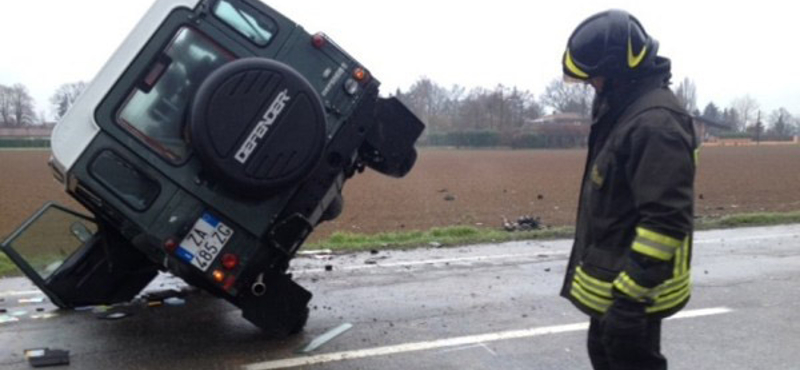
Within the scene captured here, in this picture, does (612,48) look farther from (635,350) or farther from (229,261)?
(229,261)

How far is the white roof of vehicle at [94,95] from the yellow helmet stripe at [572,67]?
273cm

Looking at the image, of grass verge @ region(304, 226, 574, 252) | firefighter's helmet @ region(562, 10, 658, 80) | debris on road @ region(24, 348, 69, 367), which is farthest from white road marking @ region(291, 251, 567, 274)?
firefighter's helmet @ region(562, 10, 658, 80)

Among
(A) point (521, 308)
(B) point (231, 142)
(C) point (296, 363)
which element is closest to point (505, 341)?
(A) point (521, 308)

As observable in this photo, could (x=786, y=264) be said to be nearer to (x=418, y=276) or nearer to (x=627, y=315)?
(x=418, y=276)

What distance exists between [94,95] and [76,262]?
158 cm

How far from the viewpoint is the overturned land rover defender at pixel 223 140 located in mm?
4391

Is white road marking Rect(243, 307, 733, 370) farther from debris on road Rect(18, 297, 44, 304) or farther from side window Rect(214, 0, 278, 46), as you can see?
debris on road Rect(18, 297, 44, 304)

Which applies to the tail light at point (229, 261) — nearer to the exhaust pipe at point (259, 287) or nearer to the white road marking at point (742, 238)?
the exhaust pipe at point (259, 287)

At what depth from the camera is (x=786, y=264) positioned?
8.17m

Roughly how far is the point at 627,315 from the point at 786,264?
6.64 meters

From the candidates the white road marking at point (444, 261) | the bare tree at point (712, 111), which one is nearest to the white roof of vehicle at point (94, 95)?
the white road marking at point (444, 261)

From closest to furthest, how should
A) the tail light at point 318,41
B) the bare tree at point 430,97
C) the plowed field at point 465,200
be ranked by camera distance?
the tail light at point 318,41
the plowed field at point 465,200
the bare tree at point 430,97

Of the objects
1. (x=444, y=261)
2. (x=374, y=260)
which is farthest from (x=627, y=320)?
(x=374, y=260)

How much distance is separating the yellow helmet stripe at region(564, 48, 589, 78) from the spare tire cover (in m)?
2.05
